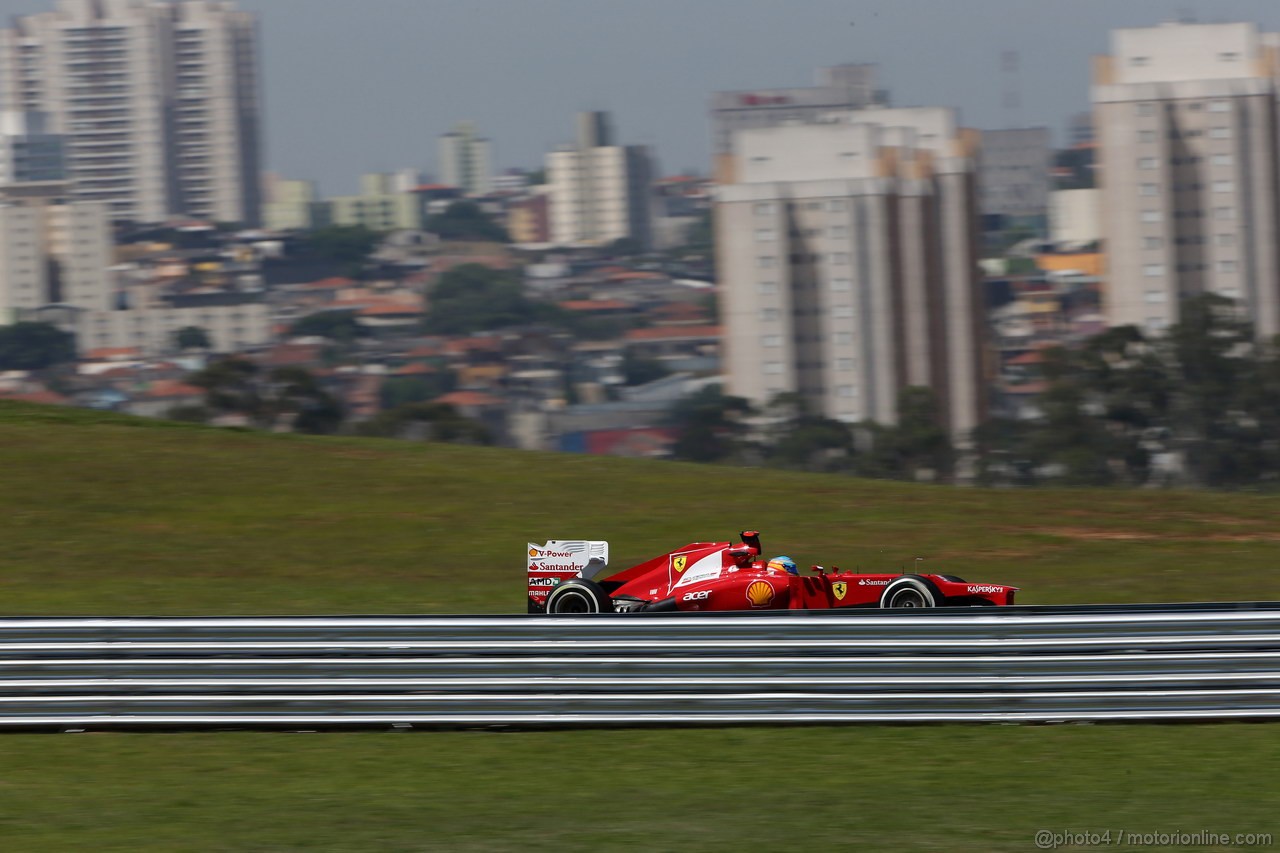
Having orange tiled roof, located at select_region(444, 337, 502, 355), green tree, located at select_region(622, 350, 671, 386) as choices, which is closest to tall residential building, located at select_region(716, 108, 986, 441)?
green tree, located at select_region(622, 350, 671, 386)

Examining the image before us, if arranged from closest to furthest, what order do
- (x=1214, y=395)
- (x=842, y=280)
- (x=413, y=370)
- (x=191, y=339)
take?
(x=1214, y=395) < (x=842, y=280) < (x=413, y=370) < (x=191, y=339)

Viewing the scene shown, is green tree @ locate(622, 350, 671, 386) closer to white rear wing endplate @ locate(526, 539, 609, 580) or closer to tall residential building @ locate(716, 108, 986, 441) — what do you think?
tall residential building @ locate(716, 108, 986, 441)

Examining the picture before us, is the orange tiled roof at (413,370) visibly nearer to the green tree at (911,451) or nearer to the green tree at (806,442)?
the green tree at (806,442)

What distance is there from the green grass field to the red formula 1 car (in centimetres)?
134

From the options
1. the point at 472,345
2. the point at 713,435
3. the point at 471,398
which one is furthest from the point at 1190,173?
the point at 472,345

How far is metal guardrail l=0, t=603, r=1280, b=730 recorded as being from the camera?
29.4 ft

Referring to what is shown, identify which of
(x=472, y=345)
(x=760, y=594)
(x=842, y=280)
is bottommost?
(x=472, y=345)

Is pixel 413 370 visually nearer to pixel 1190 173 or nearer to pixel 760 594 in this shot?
pixel 1190 173

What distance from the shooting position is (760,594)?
11992mm

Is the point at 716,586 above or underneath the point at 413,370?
above

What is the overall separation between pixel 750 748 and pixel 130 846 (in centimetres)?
316

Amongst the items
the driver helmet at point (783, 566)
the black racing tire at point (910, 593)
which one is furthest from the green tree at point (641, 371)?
the black racing tire at point (910, 593)

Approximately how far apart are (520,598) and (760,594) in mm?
2764

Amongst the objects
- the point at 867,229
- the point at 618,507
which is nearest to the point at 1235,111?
the point at 867,229
